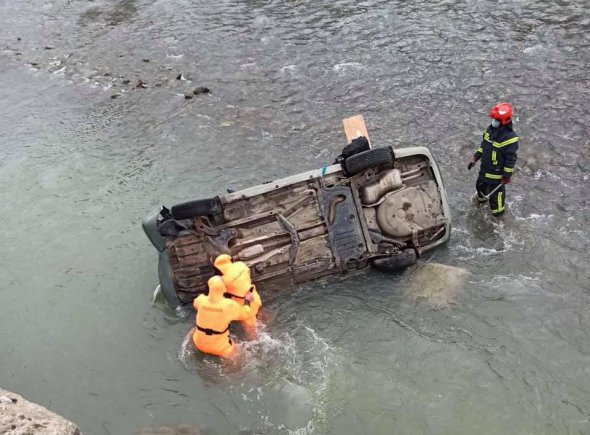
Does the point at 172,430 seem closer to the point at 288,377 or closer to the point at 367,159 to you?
the point at 288,377

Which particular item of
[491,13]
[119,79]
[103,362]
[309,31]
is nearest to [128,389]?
[103,362]

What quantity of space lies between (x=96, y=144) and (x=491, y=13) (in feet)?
42.3

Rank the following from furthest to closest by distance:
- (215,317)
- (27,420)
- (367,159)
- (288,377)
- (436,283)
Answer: (436,283)
(367,159)
(288,377)
(215,317)
(27,420)

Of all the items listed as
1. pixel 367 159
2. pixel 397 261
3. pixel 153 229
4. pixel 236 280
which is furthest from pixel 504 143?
pixel 153 229

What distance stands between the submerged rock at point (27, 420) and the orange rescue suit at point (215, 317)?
2149 mm

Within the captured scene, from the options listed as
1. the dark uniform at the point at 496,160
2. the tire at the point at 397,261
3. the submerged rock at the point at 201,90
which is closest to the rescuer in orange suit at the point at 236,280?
the tire at the point at 397,261

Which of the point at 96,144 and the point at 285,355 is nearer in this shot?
the point at 285,355

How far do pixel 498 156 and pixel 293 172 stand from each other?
4378 mm

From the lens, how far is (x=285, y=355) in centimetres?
780

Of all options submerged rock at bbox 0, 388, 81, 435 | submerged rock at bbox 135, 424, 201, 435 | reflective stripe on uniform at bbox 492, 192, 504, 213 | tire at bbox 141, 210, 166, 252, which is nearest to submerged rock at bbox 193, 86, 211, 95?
tire at bbox 141, 210, 166, 252

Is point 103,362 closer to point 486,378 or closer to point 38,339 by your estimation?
point 38,339

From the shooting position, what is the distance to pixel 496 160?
9195 mm

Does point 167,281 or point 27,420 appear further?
point 167,281

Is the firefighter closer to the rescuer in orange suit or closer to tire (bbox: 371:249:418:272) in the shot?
tire (bbox: 371:249:418:272)
